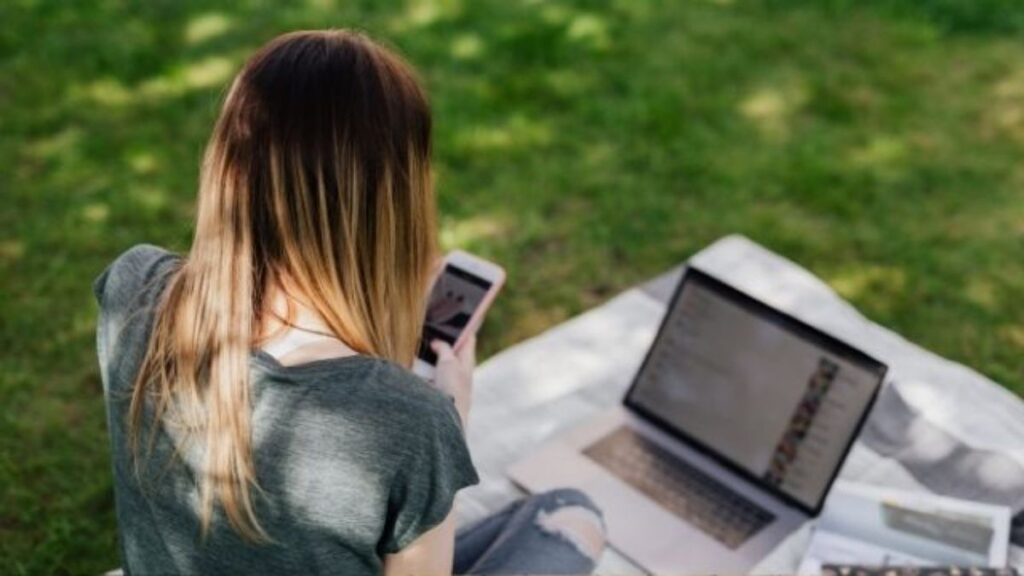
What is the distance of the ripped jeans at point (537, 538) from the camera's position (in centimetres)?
229

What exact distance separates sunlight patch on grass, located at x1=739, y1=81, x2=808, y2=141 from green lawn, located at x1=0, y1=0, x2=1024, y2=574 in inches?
0.4

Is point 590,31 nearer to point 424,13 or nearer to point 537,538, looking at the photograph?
point 424,13

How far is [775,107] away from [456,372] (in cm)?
253

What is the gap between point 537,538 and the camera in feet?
7.64

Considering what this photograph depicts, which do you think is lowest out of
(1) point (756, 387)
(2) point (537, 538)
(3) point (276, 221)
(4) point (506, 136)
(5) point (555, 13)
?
(2) point (537, 538)

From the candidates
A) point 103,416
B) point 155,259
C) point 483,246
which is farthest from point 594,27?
point 155,259

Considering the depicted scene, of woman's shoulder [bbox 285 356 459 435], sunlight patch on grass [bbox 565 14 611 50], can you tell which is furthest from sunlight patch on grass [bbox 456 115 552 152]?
woman's shoulder [bbox 285 356 459 435]

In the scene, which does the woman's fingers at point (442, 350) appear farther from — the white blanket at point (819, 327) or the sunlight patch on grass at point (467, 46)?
the sunlight patch on grass at point (467, 46)

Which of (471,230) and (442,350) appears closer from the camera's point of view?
(442,350)

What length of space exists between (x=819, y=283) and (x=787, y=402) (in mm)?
895

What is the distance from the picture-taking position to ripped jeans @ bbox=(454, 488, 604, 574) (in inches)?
90.1

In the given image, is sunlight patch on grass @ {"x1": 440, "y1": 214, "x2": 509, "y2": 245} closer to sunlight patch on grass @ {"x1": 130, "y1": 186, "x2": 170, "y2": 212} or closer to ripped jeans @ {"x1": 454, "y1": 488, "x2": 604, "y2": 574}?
sunlight patch on grass @ {"x1": 130, "y1": 186, "x2": 170, "y2": 212}

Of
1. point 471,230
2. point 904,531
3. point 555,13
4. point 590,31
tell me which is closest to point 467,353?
point 904,531

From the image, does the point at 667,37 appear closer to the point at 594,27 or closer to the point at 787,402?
the point at 594,27
